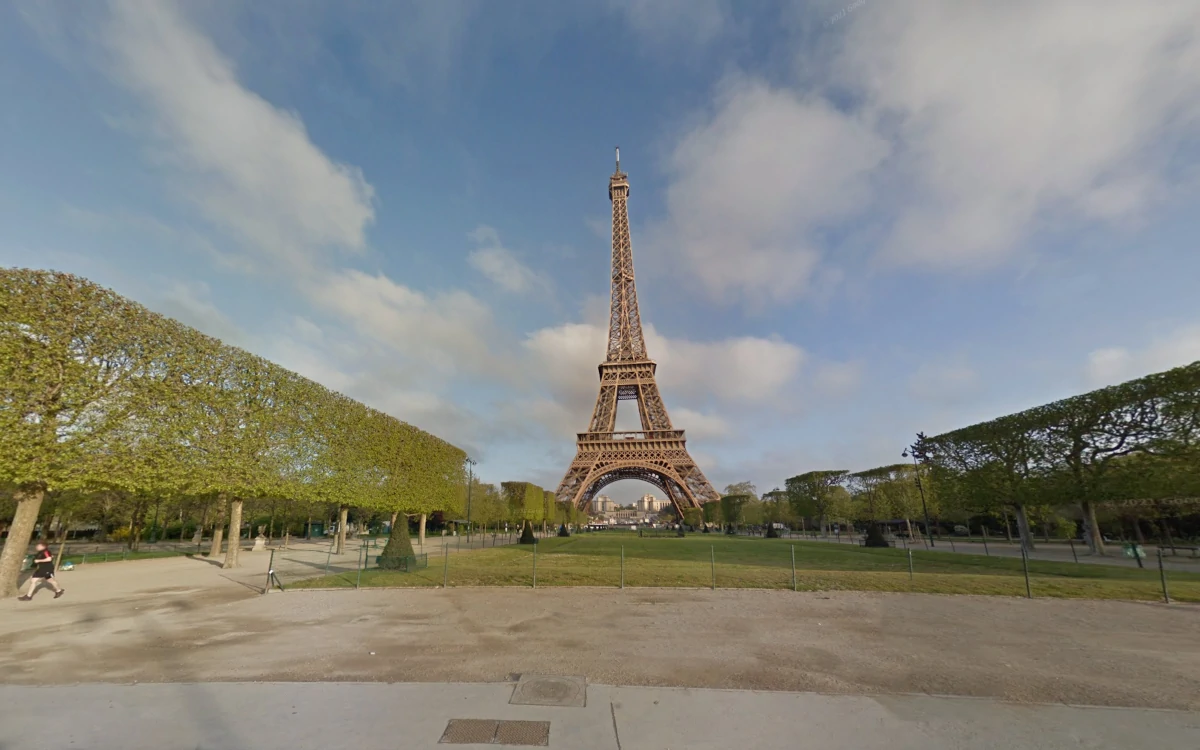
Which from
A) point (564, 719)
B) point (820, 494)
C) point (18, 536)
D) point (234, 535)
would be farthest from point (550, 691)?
point (820, 494)

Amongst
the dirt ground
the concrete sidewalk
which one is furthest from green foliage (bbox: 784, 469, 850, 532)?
the concrete sidewalk

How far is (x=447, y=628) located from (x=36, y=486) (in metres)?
15.0

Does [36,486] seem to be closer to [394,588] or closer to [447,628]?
[394,588]

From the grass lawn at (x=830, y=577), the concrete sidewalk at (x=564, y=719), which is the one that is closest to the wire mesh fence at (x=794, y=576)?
the grass lawn at (x=830, y=577)

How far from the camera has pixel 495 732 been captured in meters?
5.00

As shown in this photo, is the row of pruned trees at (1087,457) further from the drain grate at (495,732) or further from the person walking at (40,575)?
the person walking at (40,575)

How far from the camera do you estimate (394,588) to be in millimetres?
15461

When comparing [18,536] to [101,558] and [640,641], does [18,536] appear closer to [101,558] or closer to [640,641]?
[101,558]

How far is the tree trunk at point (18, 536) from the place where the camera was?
14148 millimetres

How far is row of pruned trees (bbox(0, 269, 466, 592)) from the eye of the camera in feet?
45.9

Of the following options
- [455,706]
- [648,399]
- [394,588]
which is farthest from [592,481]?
[455,706]

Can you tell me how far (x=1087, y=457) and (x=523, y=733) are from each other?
123ft

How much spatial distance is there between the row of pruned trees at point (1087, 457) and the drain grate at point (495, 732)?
34174 millimetres

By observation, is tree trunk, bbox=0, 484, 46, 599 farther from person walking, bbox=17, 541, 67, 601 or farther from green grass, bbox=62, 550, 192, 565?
green grass, bbox=62, 550, 192, 565
